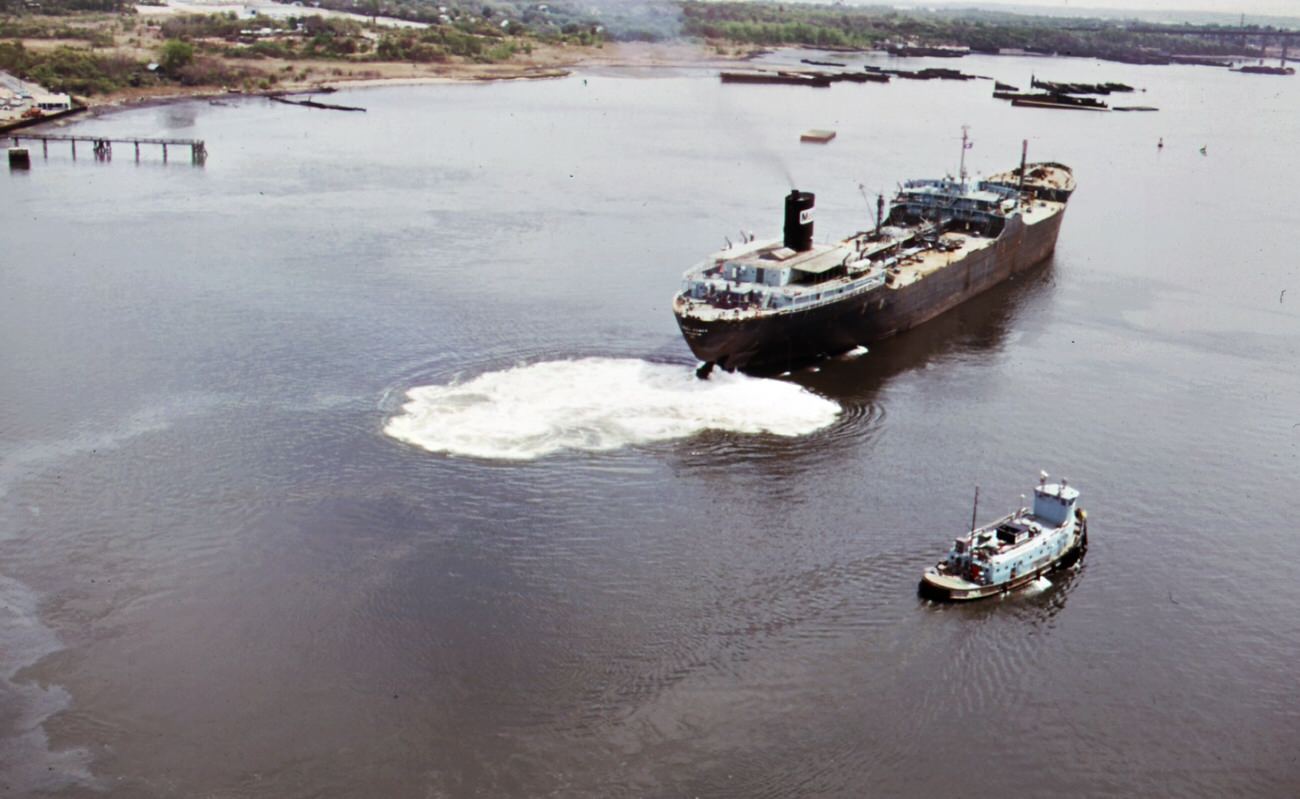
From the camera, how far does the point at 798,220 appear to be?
51.4 metres

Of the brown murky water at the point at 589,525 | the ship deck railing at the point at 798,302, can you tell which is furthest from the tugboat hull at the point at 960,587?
the ship deck railing at the point at 798,302

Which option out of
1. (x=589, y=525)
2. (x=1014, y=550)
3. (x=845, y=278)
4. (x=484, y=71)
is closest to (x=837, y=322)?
(x=845, y=278)

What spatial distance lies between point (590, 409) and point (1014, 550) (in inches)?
627

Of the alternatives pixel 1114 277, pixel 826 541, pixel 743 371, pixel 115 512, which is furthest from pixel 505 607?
pixel 1114 277

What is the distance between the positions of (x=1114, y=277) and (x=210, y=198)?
53507mm

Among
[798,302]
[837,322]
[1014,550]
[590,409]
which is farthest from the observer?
[837,322]

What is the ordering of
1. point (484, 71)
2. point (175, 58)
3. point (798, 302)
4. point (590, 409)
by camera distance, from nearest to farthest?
point (590, 409), point (798, 302), point (175, 58), point (484, 71)

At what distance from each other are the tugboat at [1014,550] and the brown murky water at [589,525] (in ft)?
2.00

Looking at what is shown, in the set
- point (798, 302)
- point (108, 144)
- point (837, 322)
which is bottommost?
point (837, 322)

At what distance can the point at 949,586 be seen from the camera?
103 ft

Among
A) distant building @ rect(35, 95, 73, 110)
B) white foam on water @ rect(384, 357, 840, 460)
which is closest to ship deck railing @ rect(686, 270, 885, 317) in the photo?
white foam on water @ rect(384, 357, 840, 460)

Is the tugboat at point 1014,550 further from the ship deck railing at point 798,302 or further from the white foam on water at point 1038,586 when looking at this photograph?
the ship deck railing at point 798,302

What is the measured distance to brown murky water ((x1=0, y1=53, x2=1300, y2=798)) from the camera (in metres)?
25.9

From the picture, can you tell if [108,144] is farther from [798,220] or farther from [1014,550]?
[1014,550]
